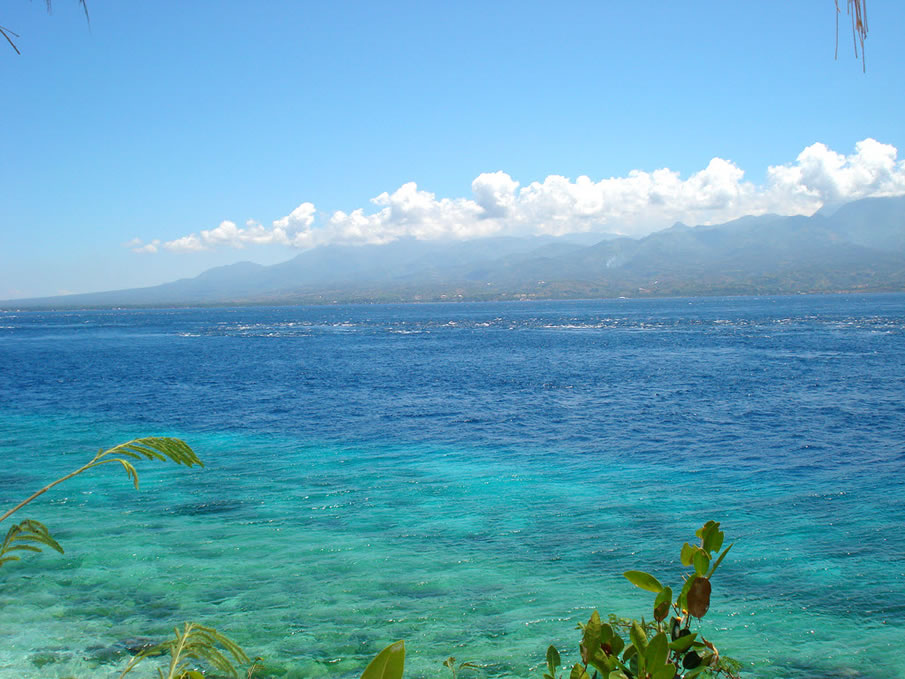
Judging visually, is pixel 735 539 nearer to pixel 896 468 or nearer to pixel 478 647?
pixel 478 647

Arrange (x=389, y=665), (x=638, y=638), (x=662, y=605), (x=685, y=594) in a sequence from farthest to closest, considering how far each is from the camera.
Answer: (x=662, y=605)
(x=685, y=594)
(x=638, y=638)
(x=389, y=665)

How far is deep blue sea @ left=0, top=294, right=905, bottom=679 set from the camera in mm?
11750

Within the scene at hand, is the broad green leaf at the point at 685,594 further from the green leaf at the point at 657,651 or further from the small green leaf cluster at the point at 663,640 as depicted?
the green leaf at the point at 657,651

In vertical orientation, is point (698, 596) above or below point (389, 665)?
below

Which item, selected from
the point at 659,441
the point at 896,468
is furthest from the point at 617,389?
the point at 896,468

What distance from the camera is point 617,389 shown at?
4353 centimetres

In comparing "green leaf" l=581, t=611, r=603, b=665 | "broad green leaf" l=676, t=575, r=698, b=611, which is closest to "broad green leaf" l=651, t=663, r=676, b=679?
"broad green leaf" l=676, t=575, r=698, b=611

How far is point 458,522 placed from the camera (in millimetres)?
17828

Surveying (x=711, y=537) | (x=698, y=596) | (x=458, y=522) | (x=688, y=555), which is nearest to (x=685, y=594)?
(x=698, y=596)

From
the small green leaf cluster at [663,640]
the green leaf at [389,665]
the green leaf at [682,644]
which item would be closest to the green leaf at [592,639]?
the small green leaf cluster at [663,640]

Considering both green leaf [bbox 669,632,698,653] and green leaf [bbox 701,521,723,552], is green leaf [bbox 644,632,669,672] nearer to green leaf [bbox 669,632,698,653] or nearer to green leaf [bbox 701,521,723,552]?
green leaf [bbox 669,632,698,653]

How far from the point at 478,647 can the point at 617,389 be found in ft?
111

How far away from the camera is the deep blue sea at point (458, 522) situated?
11750 millimetres

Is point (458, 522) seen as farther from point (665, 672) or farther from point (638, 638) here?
point (665, 672)
